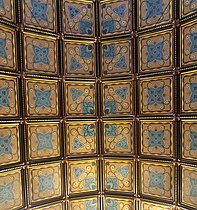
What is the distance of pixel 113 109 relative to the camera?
186 inches

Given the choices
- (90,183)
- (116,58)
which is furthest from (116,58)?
(90,183)

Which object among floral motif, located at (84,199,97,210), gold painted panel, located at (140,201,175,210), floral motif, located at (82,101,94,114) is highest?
floral motif, located at (82,101,94,114)

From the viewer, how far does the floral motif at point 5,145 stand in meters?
4.00

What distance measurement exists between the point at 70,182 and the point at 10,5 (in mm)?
3459

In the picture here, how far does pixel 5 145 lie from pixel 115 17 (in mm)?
3136

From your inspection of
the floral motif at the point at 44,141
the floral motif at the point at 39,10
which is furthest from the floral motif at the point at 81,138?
the floral motif at the point at 39,10

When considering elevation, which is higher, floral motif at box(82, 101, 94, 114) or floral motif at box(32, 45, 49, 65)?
floral motif at box(32, 45, 49, 65)

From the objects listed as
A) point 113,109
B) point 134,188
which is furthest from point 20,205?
point 113,109

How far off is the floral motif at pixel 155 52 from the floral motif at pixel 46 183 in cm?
294

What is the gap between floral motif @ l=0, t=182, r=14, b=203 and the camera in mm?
4031

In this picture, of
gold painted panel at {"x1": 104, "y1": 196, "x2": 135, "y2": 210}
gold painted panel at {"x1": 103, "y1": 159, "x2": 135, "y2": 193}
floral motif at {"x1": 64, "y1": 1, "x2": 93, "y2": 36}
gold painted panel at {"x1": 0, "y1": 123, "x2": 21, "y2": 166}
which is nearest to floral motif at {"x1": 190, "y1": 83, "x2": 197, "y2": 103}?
gold painted panel at {"x1": 103, "y1": 159, "x2": 135, "y2": 193}

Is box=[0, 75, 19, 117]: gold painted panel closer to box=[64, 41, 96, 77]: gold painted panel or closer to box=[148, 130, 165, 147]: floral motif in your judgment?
box=[64, 41, 96, 77]: gold painted panel

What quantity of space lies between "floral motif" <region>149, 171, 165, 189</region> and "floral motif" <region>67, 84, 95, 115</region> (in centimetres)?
169

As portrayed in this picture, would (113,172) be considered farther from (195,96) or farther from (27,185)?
(195,96)
